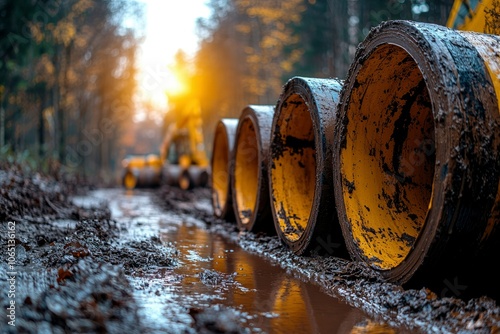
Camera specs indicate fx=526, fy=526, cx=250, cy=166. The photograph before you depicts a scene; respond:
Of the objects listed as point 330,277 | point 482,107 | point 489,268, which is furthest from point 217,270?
point 482,107

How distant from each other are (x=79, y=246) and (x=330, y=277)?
1.95m

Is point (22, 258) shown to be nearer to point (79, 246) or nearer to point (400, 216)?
point (79, 246)

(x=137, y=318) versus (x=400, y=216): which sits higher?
(x=400, y=216)

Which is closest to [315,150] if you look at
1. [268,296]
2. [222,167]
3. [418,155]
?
[418,155]

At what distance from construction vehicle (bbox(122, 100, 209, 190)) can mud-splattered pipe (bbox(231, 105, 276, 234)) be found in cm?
940

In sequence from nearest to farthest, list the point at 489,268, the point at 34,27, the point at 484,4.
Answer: the point at 489,268 → the point at 484,4 → the point at 34,27

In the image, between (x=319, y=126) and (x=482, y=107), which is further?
(x=319, y=126)

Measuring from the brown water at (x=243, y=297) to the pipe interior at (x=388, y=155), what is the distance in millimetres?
688

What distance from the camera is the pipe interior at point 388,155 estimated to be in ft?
12.6

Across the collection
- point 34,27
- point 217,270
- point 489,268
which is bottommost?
point 217,270

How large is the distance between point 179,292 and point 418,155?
211cm

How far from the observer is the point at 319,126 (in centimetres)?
430

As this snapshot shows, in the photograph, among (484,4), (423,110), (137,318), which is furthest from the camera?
(484,4)

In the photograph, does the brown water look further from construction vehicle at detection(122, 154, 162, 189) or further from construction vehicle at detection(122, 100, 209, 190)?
construction vehicle at detection(122, 154, 162, 189)
